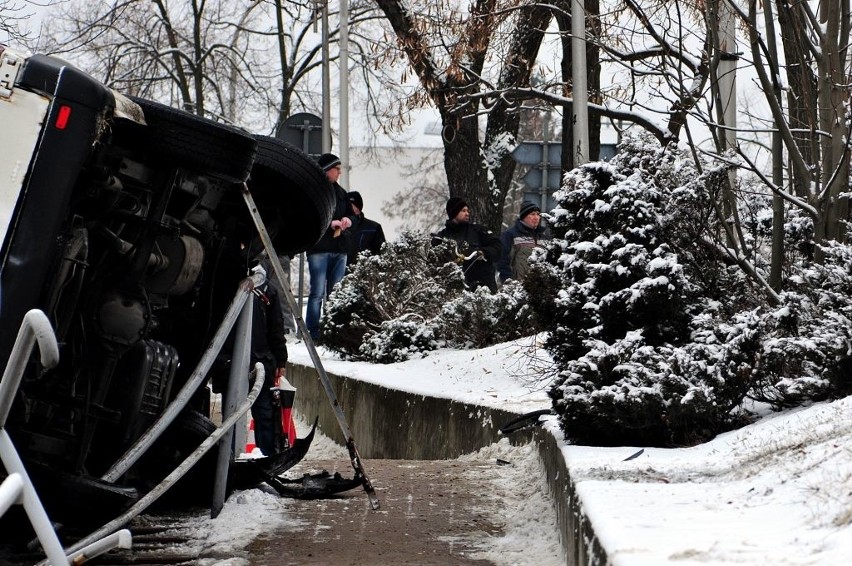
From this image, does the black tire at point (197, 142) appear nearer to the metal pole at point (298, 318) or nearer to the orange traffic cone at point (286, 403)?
the metal pole at point (298, 318)

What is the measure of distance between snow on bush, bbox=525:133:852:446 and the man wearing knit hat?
7861 mm

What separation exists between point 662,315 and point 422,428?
4.38 m

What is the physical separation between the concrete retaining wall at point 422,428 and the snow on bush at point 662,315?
0.43 meters

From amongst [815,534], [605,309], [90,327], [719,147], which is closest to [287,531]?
[90,327]

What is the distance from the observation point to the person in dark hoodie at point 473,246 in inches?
632

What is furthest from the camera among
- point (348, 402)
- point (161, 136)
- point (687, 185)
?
point (348, 402)

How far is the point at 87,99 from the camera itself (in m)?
5.00

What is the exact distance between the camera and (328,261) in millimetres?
17016

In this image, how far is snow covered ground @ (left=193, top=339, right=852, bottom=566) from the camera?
342 centimetres

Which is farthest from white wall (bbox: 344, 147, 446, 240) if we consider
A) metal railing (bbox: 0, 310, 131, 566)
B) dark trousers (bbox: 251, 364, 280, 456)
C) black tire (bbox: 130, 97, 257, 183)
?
metal railing (bbox: 0, 310, 131, 566)

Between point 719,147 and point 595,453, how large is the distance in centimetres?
325

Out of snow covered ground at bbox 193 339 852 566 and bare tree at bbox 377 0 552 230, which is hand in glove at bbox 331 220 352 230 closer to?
bare tree at bbox 377 0 552 230

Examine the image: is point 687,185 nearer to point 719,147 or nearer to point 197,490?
point 719,147

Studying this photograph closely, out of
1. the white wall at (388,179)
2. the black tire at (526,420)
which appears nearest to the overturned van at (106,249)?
the black tire at (526,420)
